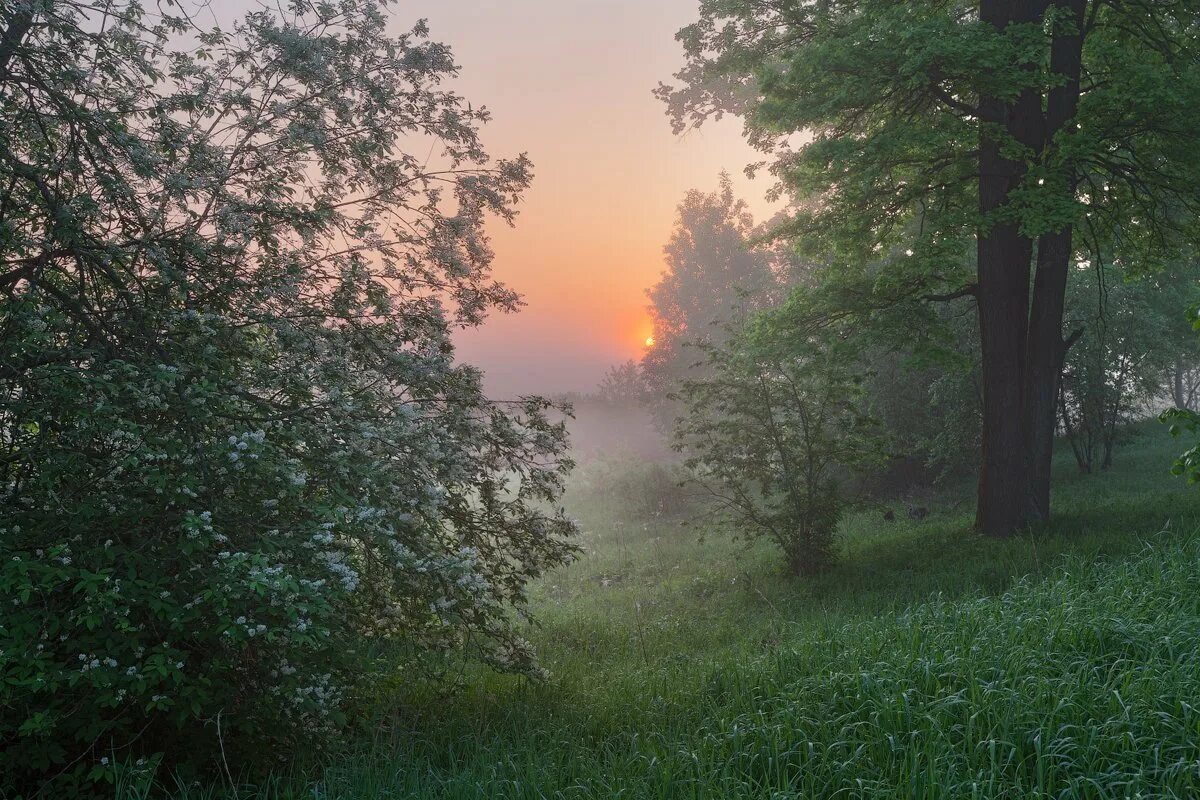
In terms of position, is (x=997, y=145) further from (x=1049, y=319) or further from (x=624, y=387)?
(x=624, y=387)

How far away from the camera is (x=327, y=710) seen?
15.5ft

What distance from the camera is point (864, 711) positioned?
5.24 m

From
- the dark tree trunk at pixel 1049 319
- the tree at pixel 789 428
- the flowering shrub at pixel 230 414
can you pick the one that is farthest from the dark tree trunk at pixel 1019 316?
the flowering shrub at pixel 230 414

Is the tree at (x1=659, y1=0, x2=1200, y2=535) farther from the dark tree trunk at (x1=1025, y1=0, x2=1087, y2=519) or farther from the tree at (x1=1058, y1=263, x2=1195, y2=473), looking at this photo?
the tree at (x1=1058, y1=263, x2=1195, y2=473)

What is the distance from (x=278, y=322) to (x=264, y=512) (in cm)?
157

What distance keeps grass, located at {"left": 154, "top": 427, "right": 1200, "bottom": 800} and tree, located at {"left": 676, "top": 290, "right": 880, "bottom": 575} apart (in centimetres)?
281

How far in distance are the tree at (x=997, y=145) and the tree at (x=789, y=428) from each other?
56.2 inches

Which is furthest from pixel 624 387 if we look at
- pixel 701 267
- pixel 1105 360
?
pixel 1105 360

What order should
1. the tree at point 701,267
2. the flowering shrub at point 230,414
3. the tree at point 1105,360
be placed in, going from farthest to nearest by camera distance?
the tree at point 701,267 → the tree at point 1105,360 → the flowering shrub at point 230,414

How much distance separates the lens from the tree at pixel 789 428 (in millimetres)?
12391

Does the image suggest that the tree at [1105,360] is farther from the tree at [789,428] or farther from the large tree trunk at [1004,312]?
the tree at [789,428]

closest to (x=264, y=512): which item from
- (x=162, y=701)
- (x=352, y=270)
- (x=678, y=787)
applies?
(x=162, y=701)

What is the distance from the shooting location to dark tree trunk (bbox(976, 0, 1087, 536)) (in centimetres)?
1226

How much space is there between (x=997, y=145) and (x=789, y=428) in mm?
5657
